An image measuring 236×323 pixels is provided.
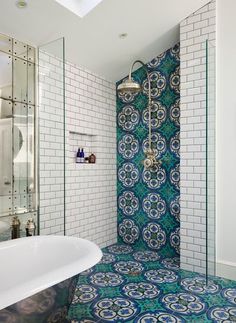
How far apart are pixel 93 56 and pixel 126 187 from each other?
1.84 m

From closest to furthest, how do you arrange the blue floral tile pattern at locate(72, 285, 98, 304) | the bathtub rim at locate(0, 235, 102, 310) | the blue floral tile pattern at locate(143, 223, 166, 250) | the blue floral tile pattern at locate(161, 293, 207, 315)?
the bathtub rim at locate(0, 235, 102, 310) < the blue floral tile pattern at locate(161, 293, 207, 315) < the blue floral tile pattern at locate(72, 285, 98, 304) < the blue floral tile pattern at locate(143, 223, 166, 250)

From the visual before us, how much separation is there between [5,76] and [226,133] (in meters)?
2.31

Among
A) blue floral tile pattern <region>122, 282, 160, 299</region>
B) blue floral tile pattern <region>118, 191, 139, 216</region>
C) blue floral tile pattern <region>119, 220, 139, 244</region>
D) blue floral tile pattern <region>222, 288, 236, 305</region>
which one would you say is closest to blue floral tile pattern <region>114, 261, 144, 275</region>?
blue floral tile pattern <region>122, 282, 160, 299</region>

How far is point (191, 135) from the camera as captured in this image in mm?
3145

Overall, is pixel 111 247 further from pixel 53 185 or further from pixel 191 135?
pixel 191 135

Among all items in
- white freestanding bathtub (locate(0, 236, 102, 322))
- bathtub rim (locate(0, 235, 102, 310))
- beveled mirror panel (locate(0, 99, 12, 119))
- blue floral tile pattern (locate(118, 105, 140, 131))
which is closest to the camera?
bathtub rim (locate(0, 235, 102, 310))

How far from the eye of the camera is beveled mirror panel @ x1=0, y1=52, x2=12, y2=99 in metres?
2.68

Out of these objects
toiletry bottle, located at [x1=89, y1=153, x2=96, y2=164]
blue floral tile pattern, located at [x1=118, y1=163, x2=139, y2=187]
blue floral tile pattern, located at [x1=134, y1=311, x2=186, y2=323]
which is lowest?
blue floral tile pattern, located at [x1=134, y1=311, x2=186, y2=323]

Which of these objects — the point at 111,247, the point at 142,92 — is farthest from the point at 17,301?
the point at 142,92

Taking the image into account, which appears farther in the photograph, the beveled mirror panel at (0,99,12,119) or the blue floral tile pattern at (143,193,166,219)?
the blue floral tile pattern at (143,193,166,219)

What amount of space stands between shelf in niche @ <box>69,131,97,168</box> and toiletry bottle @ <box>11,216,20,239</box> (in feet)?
3.46

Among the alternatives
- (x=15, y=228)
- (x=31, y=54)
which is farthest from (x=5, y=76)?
(x=15, y=228)

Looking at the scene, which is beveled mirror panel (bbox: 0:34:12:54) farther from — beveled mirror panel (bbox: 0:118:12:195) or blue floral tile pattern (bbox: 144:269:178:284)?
blue floral tile pattern (bbox: 144:269:178:284)

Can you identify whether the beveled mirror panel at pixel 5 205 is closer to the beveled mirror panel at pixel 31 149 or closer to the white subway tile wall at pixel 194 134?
Answer: the beveled mirror panel at pixel 31 149
